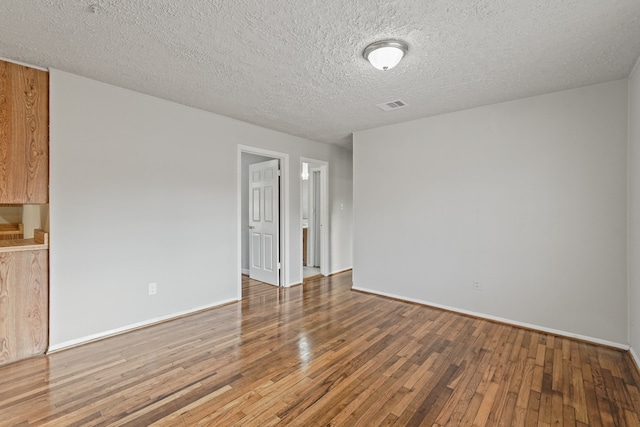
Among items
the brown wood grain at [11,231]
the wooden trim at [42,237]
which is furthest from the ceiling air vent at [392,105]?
the brown wood grain at [11,231]

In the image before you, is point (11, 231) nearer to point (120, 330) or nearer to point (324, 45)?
point (120, 330)

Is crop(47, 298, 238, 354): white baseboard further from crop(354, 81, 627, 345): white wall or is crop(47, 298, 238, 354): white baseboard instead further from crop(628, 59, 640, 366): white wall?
crop(628, 59, 640, 366): white wall

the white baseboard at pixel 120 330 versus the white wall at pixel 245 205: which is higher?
the white wall at pixel 245 205

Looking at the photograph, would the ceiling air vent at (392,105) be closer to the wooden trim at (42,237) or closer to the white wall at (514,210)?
the white wall at (514,210)

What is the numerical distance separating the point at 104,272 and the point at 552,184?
4.65m

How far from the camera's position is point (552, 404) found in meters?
1.96

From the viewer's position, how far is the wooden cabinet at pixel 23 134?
244 cm

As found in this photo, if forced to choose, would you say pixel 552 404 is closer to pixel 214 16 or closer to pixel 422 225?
pixel 422 225

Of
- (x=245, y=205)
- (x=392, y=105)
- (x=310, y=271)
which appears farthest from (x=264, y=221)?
(x=392, y=105)

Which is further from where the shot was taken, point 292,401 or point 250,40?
point 250,40

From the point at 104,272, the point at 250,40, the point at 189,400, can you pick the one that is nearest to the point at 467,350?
the point at 189,400

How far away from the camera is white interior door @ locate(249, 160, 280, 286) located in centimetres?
485

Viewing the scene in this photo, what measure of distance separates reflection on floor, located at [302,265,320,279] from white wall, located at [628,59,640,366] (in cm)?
417

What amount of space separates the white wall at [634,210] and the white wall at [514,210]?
0.36ft
